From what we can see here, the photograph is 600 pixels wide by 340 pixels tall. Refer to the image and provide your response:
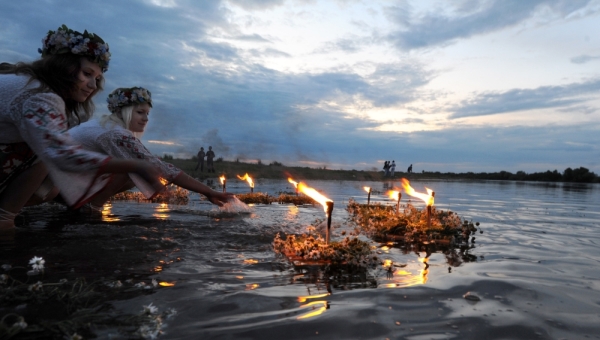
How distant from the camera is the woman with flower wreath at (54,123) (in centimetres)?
381

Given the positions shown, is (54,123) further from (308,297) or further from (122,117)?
(122,117)

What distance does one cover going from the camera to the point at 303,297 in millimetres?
3418

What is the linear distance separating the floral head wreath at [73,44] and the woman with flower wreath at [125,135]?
1.73 m

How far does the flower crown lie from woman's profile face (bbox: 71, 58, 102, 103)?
237 centimetres

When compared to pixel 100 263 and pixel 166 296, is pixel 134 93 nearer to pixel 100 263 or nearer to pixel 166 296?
pixel 100 263

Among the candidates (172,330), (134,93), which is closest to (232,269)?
(172,330)

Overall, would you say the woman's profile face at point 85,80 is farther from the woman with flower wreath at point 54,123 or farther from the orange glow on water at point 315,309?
the orange glow on water at point 315,309

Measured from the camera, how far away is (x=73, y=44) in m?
4.55

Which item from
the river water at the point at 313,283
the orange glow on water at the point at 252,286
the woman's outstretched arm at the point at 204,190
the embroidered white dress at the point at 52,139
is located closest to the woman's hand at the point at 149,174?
the embroidered white dress at the point at 52,139

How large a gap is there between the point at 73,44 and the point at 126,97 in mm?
2736

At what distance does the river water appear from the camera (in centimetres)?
280

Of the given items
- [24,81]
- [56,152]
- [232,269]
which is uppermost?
[24,81]

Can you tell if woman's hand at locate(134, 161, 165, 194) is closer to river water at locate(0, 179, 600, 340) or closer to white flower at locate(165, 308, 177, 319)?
river water at locate(0, 179, 600, 340)

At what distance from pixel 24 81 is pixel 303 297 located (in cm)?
382
